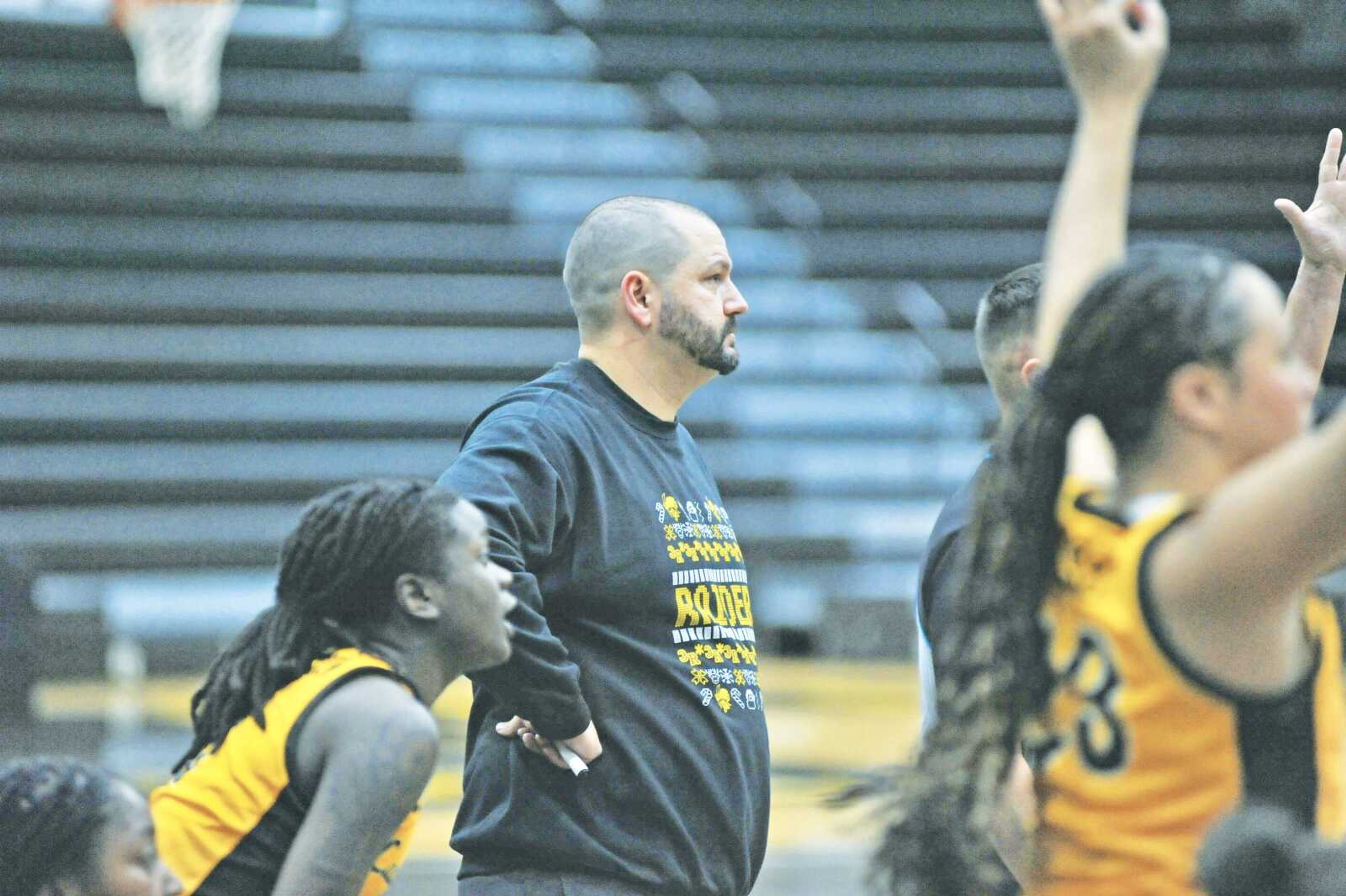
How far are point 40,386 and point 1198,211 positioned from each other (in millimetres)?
7493

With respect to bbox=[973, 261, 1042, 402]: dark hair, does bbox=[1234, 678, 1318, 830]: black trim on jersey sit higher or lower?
lower

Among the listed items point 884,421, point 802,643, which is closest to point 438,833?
point 802,643

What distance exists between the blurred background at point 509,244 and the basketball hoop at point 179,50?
0.41 ft

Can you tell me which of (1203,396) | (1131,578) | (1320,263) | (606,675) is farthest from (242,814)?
(1320,263)

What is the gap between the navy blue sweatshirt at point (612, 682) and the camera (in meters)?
2.82

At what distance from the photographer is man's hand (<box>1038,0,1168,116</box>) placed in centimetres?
164

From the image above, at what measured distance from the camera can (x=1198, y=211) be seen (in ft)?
38.8

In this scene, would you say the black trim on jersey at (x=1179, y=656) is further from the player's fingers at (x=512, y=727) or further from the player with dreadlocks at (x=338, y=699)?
the player's fingers at (x=512, y=727)

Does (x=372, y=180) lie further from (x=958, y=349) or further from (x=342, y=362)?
(x=958, y=349)

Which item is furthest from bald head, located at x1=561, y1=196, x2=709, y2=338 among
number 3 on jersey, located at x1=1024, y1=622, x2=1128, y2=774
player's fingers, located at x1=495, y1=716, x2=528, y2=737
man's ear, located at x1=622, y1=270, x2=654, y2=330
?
number 3 on jersey, located at x1=1024, y1=622, x2=1128, y2=774

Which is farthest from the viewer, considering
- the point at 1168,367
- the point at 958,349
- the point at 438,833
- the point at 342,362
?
the point at 958,349

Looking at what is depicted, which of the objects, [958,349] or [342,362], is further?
[958,349]

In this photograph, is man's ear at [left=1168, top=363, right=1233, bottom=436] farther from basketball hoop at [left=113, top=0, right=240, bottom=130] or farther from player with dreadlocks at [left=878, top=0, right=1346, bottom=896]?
basketball hoop at [left=113, top=0, right=240, bottom=130]

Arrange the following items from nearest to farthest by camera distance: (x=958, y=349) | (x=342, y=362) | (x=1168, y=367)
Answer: (x=1168, y=367) < (x=342, y=362) < (x=958, y=349)
